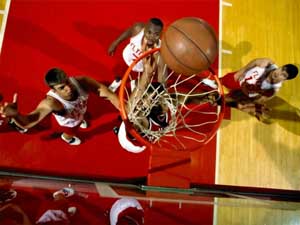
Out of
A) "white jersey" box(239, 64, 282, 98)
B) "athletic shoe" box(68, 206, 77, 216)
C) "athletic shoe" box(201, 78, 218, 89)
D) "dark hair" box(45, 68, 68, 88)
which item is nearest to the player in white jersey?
"white jersey" box(239, 64, 282, 98)

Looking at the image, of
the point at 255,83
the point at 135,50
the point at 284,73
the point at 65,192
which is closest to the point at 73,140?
the point at 65,192

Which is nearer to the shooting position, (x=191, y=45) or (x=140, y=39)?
(x=191, y=45)

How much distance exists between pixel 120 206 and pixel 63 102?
3.15 ft

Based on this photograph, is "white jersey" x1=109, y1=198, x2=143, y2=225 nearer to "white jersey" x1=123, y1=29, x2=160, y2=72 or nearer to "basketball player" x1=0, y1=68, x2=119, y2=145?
"basketball player" x1=0, y1=68, x2=119, y2=145

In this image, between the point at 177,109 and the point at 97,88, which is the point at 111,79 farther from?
the point at 177,109

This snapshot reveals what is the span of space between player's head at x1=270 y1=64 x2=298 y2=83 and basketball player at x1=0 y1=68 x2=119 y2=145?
1279mm

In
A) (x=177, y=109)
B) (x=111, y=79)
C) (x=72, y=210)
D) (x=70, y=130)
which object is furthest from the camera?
(x=111, y=79)

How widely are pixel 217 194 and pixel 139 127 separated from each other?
91 cm

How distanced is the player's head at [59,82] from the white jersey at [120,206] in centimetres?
84

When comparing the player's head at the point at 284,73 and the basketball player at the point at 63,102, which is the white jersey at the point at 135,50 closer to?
the basketball player at the point at 63,102

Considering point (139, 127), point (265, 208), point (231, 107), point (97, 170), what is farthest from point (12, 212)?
point (231, 107)

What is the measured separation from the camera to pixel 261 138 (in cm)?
367

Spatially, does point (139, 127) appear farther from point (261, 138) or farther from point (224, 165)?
point (261, 138)

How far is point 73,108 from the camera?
9.78 feet
